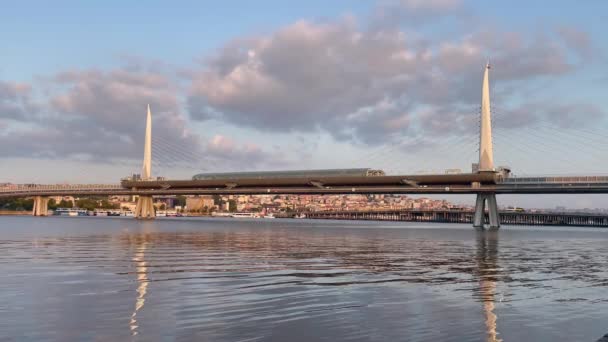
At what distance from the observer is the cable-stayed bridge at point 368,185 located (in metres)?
99.8

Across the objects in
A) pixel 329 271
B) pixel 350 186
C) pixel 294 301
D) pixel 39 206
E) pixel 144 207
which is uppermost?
pixel 350 186

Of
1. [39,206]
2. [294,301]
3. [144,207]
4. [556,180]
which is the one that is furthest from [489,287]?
[39,206]

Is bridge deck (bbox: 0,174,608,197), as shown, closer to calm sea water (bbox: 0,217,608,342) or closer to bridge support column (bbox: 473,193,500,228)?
bridge support column (bbox: 473,193,500,228)

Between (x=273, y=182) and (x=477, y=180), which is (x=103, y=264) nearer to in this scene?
(x=477, y=180)

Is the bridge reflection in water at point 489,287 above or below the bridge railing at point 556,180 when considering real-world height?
below

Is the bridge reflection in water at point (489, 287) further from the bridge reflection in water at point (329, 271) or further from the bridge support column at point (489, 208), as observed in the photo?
the bridge support column at point (489, 208)

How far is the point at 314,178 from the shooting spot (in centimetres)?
13000

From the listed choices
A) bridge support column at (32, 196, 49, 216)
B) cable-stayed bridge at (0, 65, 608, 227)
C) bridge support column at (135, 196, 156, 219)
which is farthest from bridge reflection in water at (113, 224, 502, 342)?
bridge support column at (32, 196, 49, 216)

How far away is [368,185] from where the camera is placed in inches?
4995

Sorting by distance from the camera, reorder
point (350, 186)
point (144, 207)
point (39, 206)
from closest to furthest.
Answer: point (350, 186) → point (144, 207) → point (39, 206)

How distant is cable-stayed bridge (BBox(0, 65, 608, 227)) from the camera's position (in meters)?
99.8

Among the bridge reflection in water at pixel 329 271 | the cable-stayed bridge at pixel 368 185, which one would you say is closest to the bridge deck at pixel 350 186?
the cable-stayed bridge at pixel 368 185

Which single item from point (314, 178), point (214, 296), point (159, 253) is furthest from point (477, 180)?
point (214, 296)

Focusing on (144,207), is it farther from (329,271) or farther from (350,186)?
(329,271)
